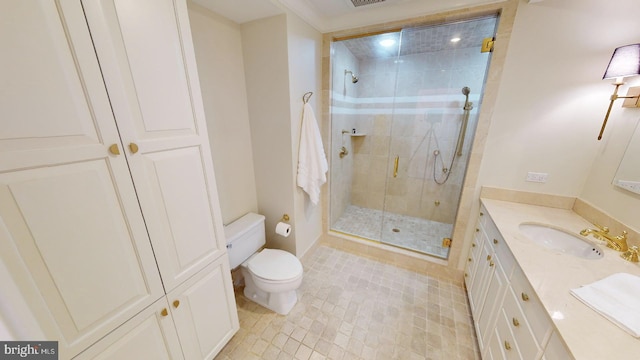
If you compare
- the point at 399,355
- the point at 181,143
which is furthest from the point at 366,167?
the point at 181,143

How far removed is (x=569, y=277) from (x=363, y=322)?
1.27m

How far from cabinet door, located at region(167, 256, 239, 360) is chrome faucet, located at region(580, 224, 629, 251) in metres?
2.19

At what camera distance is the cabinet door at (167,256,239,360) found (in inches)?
42.4

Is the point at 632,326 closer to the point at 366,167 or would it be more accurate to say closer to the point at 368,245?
the point at 368,245

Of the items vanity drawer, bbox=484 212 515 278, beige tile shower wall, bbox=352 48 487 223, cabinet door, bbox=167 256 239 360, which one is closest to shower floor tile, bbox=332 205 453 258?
beige tile shower wall, bbox=352 48 487 223

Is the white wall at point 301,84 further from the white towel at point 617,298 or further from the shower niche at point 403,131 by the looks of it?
the white towel at point 617,298

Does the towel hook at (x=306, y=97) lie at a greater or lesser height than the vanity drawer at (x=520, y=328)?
greater

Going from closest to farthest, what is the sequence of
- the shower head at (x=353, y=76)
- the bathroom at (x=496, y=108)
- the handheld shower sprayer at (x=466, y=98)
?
the bathroom at (x=496, y=108) < the handheld shower sprayer at (x=466, y=98) < the shower head at (x=353, y=76)

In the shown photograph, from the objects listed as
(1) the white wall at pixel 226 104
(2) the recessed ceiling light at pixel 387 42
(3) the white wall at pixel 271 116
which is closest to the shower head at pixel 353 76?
(2) the recessed ceiling light at pixel 387 42

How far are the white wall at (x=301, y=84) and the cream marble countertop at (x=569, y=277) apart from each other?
5.05ft

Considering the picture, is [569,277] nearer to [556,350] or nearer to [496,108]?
[556,350]

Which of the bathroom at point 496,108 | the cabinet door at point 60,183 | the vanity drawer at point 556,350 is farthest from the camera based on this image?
the bathroom at point 496,108

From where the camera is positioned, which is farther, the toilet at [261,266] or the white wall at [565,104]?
the toilet at [261,266]

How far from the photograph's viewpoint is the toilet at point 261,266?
1.58 meters
